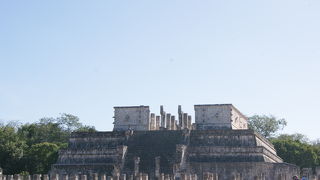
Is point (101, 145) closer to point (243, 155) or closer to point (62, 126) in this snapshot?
point (243, 155)

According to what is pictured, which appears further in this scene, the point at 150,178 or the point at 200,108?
the point at 200,108

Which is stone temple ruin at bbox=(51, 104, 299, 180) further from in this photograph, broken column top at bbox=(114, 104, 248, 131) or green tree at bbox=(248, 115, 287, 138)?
green tree at bbox=(248, 115, 287, 138)

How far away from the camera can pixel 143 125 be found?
52.1 metres

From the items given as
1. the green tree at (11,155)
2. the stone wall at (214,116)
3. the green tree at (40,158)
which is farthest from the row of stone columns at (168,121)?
the green tree at (11,155)

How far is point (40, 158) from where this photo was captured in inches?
2233

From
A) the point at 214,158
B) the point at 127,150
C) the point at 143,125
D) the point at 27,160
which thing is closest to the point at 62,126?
the point at 27,160

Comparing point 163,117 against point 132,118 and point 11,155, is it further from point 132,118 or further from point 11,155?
point 11,155

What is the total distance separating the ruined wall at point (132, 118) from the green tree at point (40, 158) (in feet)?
31.3

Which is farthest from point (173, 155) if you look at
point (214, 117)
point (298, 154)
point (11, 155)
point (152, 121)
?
point (298, 154)

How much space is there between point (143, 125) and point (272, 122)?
41808 millimetres

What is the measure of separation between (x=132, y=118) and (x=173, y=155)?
10209 millimetres

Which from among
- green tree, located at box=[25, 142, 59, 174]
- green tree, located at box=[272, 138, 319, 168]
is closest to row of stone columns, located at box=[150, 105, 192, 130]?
green tree, located at box=[25, 142, 59, 174]

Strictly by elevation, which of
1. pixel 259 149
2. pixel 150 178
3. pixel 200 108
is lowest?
pixel 150 178

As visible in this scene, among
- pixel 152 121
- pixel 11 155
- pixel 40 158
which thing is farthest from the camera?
pixel 40 158
